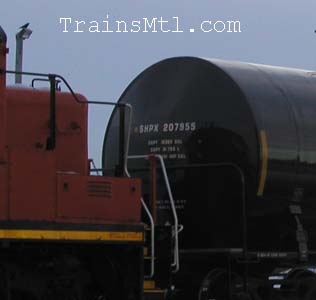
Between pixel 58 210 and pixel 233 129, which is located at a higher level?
pixel 233 129

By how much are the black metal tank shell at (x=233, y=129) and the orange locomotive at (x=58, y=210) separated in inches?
53.0

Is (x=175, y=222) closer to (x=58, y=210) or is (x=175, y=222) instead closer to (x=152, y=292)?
(x=152, y=292)

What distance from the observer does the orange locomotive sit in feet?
24.5

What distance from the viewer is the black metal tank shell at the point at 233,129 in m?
9.42

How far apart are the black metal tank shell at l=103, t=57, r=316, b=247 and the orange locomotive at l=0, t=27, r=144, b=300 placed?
1.35m

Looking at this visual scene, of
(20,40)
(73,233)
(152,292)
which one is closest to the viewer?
(73,233)

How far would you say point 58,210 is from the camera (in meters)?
7.71

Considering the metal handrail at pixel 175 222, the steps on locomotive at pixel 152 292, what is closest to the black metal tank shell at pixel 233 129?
the metal handrail at pixel 175 222

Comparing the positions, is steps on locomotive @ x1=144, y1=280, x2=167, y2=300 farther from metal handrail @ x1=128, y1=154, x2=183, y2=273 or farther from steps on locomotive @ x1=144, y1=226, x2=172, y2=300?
metal handrail @ x1=128, y1=154, x2=183, y2=273

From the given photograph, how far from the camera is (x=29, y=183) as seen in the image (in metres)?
7.54

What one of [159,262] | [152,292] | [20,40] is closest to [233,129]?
[159,262]

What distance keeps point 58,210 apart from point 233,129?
269 centimetres

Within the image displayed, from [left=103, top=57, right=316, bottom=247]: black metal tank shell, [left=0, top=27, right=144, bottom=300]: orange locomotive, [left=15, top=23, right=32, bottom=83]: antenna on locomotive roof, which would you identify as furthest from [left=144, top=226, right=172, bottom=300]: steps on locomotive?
[left=15, top=23, right=32, bottom=83]: antenna on locomotive roof

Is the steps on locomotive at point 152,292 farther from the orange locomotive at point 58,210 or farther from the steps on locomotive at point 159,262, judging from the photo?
the orange locomotive at point 58,210
